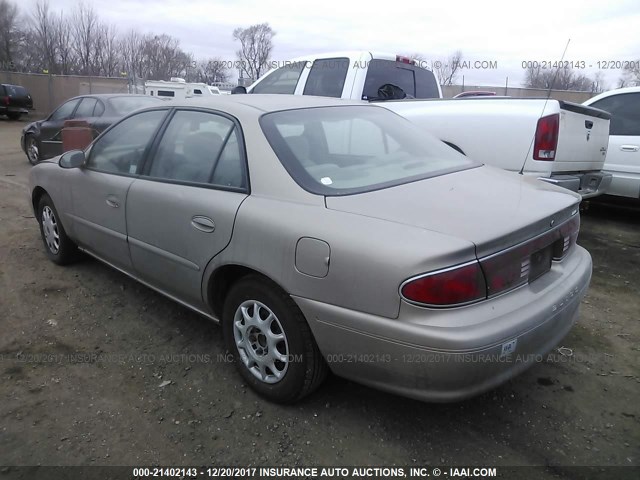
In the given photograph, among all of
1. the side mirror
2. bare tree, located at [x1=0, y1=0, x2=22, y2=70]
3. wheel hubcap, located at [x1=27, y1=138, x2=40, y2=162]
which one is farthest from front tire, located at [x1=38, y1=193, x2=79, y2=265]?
bare tree, located at [x1=0, y1=0, x2=22, y2=70]

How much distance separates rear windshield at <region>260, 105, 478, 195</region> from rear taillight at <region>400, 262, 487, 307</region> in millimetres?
647

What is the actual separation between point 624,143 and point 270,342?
568 cm

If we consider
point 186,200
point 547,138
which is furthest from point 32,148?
point 547,138

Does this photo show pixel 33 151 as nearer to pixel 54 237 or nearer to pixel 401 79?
pixel 54 237

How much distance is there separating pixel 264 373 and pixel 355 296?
32.9 inches

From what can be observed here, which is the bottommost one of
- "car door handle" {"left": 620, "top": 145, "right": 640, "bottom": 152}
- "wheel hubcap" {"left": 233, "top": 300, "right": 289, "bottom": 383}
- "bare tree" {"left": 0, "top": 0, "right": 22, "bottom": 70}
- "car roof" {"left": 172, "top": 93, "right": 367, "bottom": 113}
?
"wheel hubcap" {"left": 233, "top": 300, "right": 289, "bottom": 383}

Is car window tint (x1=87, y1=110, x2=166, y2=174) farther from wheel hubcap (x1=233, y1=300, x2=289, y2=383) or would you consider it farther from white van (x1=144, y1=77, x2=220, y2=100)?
white van (x1=144, y1=77, x2=220, y2=100)

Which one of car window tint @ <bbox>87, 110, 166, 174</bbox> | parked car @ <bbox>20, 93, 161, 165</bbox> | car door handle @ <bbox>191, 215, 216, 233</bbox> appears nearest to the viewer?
car door handle @ <bbox>191, 215, 216, 233</bbox>

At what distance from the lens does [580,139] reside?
16.3 ft

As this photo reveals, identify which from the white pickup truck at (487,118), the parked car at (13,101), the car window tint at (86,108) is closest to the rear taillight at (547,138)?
the white pickup truck at (487,118)

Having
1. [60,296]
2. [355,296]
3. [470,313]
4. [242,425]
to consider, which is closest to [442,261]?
[470,313]

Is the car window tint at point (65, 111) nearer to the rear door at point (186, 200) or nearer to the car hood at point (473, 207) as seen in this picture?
the rear door at point (186, 200)

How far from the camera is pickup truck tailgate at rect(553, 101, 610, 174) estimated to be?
4.69m

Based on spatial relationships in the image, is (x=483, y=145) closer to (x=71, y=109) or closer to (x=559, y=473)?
(x=559, y=473)
